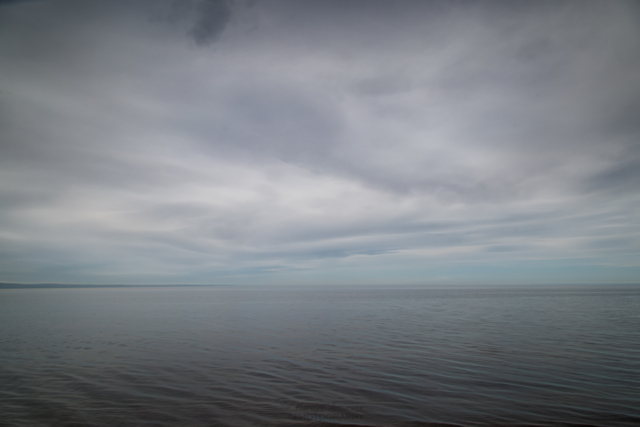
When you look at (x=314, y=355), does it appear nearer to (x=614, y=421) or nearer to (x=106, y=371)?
(x=106, y=371)

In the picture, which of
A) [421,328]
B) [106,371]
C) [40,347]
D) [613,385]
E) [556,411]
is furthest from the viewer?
[421,328]

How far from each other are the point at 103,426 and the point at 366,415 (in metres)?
8.27

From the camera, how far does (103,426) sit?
9.96m

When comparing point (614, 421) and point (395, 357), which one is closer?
point (614, 421)

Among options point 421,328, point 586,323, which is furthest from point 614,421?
point 586,323

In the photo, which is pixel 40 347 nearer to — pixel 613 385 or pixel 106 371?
pixel 106 371

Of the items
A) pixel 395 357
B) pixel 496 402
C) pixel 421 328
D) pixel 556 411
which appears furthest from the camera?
pixel 421 328

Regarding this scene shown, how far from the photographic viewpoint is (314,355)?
1950cm

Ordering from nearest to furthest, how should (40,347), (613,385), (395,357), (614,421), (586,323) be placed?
1. (614,421)
2. (613,385)
3. (395,357)
4. (40,347)
5. (586,323)

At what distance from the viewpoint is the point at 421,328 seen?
2950cm

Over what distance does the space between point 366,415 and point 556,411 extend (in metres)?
6.36

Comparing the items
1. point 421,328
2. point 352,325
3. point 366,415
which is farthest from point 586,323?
point 366,415

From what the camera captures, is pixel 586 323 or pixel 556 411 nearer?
pixel 556 411

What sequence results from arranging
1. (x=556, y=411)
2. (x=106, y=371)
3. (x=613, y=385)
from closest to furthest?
(x=556, y=411)
(x=613, y=385)
(x=106, y=371)
